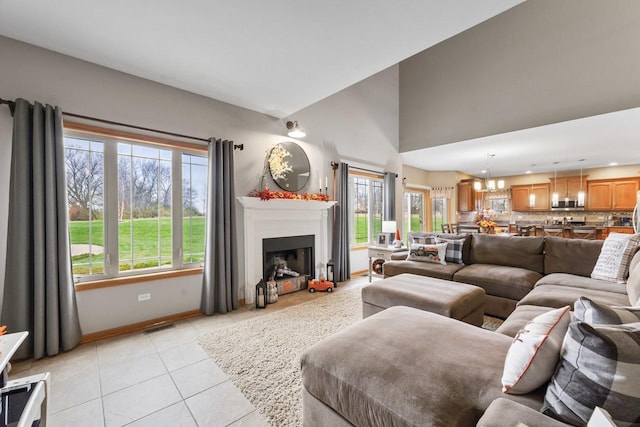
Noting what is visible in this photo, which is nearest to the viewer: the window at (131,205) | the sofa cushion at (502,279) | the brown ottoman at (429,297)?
the brown ottoman at (429,297)

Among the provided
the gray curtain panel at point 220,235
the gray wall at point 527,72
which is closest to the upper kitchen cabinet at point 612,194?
the gray wall at point 527,72

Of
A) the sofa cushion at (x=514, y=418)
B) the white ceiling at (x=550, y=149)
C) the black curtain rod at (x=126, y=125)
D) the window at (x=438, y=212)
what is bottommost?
the sofa cushion at (x=514, y=418)

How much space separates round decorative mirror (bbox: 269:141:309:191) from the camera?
3.91 metres

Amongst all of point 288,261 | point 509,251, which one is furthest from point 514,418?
point 288,261

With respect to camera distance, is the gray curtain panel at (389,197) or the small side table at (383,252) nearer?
the small side table at (383,252)

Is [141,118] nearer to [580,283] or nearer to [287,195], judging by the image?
[287,195]

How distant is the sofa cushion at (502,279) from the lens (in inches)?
114

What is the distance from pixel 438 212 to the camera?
8.07 meters

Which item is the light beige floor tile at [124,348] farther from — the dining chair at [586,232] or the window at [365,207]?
the dining chair at [586,232]

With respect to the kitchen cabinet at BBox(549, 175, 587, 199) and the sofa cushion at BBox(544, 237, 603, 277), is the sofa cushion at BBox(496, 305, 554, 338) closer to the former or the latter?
the sofa cushion at BBox(544, 237, 603, 277)

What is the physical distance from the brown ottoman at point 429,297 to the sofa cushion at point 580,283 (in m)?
0.80

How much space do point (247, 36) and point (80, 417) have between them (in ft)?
9.45

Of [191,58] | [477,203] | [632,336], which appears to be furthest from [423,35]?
[477,203]

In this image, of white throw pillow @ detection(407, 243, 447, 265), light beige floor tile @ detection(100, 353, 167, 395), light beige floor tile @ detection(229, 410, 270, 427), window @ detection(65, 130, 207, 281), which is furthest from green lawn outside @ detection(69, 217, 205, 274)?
white throw pillow @ detection(407, 243, 447, 265)
